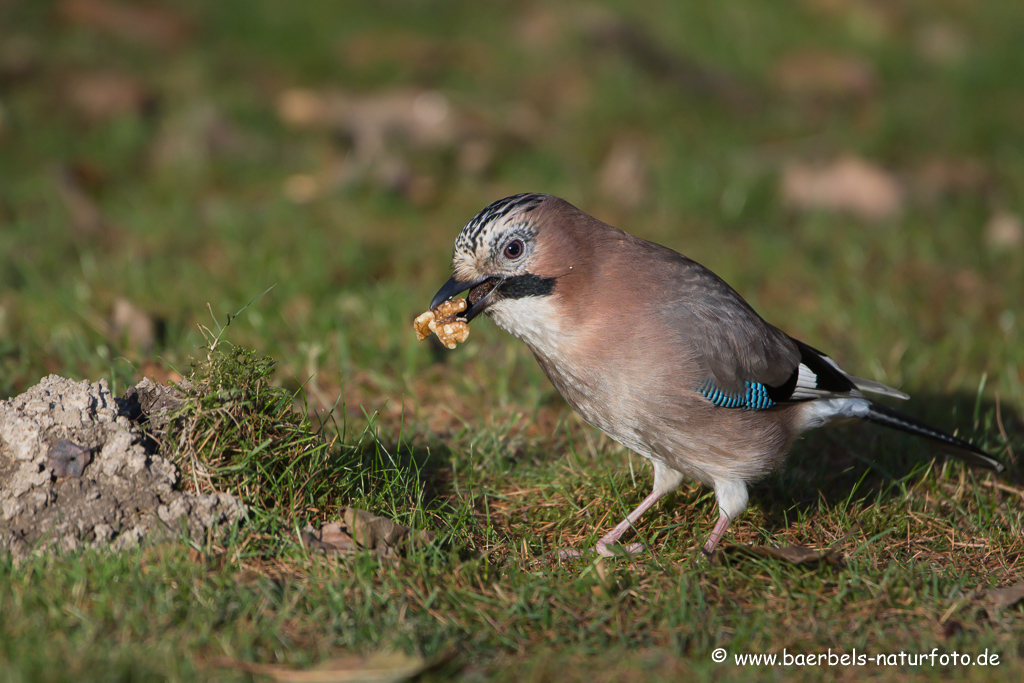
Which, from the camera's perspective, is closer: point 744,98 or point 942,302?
point 942,302

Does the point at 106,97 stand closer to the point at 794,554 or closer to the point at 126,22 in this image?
the point at 126,22

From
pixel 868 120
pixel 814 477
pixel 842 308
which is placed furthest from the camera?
pixel 868 120

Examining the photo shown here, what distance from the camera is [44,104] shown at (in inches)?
316

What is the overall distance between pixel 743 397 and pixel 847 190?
14.5ft

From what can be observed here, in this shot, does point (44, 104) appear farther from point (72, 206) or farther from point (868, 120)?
point (868, 120)

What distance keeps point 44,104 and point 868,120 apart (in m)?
7.49

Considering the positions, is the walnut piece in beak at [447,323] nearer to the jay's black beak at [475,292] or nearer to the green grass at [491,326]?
the jay's black beak at [475,292]

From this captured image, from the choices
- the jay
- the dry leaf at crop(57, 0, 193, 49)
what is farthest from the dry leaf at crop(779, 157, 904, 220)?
the dry leaf at crop(57, 0, 193, 49)

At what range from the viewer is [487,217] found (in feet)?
12.5

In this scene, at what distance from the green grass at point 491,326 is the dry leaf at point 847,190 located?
180 mm

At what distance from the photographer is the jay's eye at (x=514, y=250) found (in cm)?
382

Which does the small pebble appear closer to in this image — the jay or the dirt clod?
the dirt clod

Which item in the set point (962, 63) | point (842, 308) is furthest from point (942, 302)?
point (962, 63)

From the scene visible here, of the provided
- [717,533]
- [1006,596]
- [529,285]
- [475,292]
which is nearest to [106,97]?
[475,292]
